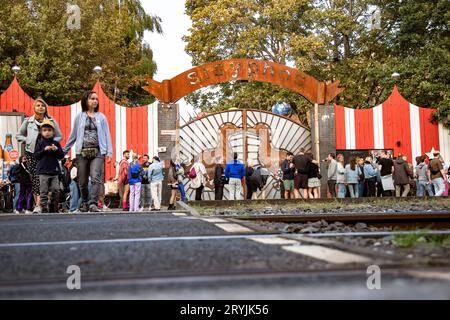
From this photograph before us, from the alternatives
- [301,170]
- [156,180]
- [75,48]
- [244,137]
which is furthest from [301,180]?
[75,48]

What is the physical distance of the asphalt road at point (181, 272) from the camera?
6.23 ft

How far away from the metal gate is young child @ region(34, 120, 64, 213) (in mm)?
10231

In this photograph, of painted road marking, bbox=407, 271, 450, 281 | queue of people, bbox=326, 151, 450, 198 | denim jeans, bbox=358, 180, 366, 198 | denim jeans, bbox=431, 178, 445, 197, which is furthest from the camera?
denim jeans, bbox=358, 180, 366, 198

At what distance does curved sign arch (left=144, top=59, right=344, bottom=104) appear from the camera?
17.8 meters

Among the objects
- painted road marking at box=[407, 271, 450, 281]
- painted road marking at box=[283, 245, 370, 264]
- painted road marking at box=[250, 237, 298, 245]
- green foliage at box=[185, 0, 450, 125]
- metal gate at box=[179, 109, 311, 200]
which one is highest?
green foliage at box=[185, 0, 450, 125]

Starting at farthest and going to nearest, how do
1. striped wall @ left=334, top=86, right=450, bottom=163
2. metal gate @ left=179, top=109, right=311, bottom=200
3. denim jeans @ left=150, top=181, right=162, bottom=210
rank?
striped wall @ left=334, top=86, right=450, bottom=163
metal gate @ left=179, top=109, right=311, bottom=200
denim jeans @ left=150, top=181, right=162, bottom=210

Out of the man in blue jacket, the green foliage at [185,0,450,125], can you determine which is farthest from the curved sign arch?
the green foliage at [185,0,450,125]

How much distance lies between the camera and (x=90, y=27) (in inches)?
1220

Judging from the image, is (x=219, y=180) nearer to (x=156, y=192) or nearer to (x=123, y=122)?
(x=156, y=192)

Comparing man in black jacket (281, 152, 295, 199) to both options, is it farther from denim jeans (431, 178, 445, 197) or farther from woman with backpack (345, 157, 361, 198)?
denim jeans (431, 178, 445, 197)

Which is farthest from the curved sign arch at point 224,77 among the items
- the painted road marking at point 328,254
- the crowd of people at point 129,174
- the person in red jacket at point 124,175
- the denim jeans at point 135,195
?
the painted road marking at point 328,254

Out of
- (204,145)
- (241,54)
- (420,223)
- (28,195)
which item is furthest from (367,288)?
(241,54)

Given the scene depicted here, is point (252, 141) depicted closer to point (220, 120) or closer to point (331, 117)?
point (220, 120)
